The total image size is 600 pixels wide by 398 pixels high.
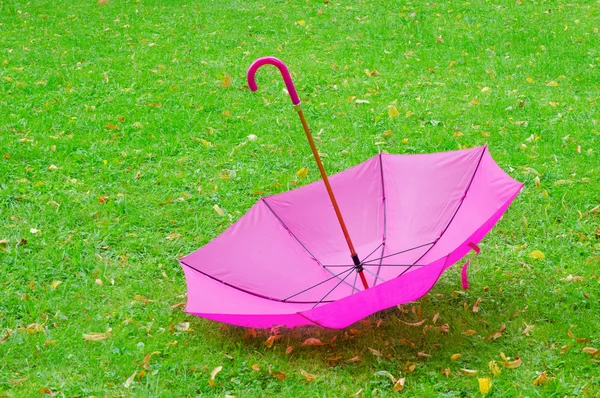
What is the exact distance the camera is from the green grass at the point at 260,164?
3.44 metres

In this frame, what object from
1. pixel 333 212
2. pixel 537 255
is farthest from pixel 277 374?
pixel 537 255

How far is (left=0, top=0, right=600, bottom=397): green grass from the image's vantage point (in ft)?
11.3

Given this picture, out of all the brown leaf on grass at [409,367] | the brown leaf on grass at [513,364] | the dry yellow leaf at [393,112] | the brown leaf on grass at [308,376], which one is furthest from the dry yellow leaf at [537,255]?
the dry yellow leaf at [393,112]

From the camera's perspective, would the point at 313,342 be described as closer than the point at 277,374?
No

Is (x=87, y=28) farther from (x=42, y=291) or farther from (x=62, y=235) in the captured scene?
(x=42, y=291)

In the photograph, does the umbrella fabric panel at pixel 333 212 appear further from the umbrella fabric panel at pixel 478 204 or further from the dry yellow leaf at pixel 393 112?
the dry yellow leaf at pixel 393 112

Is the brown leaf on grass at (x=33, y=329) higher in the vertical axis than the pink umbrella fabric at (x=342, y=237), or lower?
lower

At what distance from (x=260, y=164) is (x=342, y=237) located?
1956 mm

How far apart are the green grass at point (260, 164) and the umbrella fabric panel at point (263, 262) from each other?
0.33 meters

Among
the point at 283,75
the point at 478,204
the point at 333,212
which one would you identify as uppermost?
the point at 283,75

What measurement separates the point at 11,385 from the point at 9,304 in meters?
0.70

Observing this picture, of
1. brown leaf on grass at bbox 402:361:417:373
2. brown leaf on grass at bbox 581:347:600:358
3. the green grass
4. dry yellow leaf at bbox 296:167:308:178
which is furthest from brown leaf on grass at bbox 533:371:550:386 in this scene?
dry yellow leaf at bbox 296:167:308:178

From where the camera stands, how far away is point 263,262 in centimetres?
349

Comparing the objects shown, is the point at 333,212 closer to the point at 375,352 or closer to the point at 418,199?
the point at 418,199
